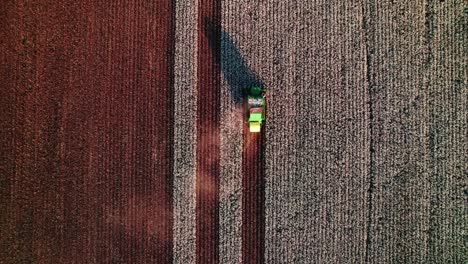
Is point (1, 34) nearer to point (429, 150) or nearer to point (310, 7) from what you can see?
point (310, 7)

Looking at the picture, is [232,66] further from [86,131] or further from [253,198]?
[86,131]

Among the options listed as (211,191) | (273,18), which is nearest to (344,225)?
(211,191)

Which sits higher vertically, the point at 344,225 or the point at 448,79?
the point at 448,79

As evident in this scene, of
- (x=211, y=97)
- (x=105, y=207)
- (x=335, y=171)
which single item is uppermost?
(x=211, y=97)

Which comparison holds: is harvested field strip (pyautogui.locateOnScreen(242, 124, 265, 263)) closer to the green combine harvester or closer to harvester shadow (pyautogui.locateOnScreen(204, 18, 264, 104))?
the green combine harvester

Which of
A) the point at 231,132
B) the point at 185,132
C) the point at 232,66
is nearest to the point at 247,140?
the point at 231,132

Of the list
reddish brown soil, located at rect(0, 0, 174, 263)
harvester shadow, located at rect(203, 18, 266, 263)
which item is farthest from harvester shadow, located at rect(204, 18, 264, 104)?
reddish brown soil, located at rect(0, 0, 174, 263)

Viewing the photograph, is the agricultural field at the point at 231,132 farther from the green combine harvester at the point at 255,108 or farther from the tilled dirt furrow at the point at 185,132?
the green combine harvester at the point at 255,108
